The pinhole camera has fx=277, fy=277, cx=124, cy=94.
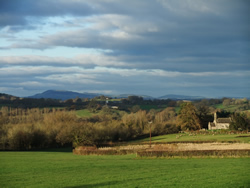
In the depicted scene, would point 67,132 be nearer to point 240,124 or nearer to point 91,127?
point 91,127

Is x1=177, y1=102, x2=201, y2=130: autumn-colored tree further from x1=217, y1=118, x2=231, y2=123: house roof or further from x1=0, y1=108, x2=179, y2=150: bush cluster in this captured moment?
x1=217, y1=118, x2=231, y2=123: house roof

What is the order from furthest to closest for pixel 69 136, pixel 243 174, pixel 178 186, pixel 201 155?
1. pixel 69 136
2. pixel 201 155
3. pixel 243 174
4. pixel 178 186

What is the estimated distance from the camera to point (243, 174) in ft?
52.2

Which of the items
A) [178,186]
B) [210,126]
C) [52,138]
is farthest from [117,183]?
[210,126]

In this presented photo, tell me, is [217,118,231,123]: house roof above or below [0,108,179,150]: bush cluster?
above

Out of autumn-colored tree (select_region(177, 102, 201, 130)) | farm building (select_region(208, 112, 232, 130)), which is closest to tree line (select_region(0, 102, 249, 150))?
autumn-colored tree (select_region(177, 102, 201, 130))

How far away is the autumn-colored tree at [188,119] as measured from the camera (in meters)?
79.5

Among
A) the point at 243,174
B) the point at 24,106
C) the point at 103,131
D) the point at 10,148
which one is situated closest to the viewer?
the point at 243,174

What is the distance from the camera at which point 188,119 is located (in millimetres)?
79688

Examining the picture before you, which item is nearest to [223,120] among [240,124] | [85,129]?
[240,124]

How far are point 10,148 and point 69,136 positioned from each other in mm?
12455

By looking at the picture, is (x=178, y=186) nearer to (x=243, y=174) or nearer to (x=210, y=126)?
(x=243, y=174)

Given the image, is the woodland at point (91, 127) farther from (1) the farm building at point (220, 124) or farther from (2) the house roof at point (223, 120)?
(1) the farm building at point (220, 124)

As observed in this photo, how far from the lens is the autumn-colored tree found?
79.5 metres
